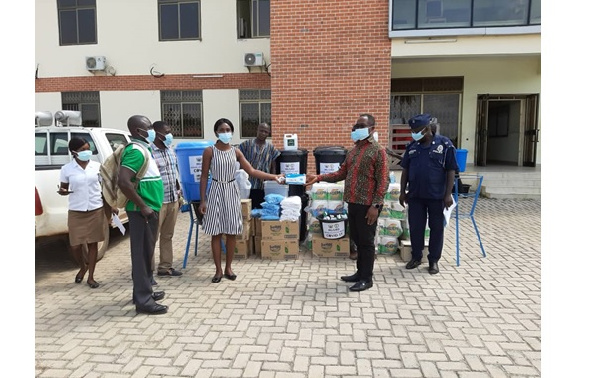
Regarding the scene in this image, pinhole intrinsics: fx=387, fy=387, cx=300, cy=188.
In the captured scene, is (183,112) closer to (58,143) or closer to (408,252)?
(58,143)

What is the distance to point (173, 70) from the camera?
11.6 metres

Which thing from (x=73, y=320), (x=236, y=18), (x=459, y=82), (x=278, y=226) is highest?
(x=236, y=18)

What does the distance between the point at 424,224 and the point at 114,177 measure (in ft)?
11.4

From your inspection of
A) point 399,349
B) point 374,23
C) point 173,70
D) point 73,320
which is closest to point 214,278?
→ point 73,320

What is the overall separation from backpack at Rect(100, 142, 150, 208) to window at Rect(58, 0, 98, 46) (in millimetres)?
10282

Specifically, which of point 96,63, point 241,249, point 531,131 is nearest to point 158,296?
point 241,249

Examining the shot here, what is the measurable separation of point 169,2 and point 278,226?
929 cm

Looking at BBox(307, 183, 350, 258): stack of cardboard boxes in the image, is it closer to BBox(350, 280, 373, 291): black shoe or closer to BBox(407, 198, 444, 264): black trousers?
BBox(407, 198, 444, 264): black trousers

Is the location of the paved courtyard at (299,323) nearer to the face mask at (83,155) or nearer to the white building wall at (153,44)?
the face mask at (83,155)

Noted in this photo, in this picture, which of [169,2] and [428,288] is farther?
[169,2]

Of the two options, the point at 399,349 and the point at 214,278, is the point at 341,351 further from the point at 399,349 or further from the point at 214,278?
the point at 214,278

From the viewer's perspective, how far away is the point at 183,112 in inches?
466

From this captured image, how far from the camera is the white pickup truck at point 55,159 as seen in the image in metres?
4.50

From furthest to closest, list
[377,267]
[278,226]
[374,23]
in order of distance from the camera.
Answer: [374,23] < [278,226] < [377,267]
